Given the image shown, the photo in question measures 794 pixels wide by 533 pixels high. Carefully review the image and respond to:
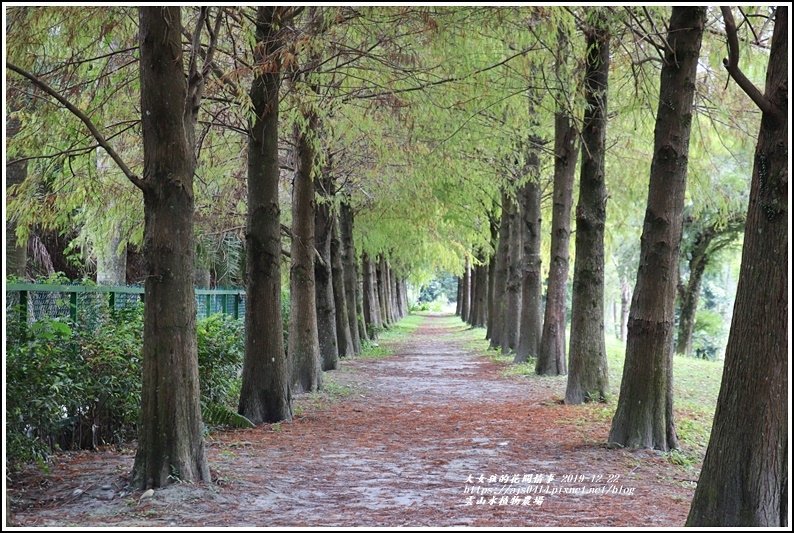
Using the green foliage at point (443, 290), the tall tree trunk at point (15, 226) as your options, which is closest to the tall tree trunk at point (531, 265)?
the tall tree trunk at point (15, 226)

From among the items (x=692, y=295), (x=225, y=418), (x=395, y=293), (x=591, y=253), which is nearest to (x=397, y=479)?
(x=225, y=418)

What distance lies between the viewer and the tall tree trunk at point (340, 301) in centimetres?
2141

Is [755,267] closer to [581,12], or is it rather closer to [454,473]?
[454,473]

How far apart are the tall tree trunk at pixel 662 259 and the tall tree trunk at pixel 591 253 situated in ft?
9.49

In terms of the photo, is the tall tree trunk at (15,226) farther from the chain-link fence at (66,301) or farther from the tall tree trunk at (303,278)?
the tall tree trunk at (303,278)

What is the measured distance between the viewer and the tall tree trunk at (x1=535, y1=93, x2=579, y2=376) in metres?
16.4

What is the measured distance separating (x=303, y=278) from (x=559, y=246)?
5217 mm

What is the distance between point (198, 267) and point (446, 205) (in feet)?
22.6

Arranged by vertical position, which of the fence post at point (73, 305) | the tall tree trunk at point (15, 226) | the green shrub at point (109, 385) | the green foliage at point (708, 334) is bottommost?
the green foliage at point (708, 334)

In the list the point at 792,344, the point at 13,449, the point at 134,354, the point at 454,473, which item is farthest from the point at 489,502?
the point at 134,354

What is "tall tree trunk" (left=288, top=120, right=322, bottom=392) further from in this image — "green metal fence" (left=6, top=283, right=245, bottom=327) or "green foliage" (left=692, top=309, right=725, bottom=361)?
"green foliage" (left=692, top=309, right=725, bottom=361)

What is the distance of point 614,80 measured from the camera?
14375 mm

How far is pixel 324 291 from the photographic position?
19.0 metres

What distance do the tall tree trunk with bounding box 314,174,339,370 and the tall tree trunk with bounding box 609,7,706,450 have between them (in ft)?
33.6
